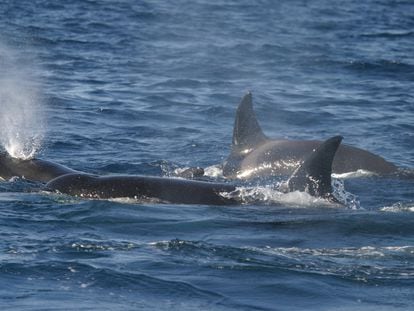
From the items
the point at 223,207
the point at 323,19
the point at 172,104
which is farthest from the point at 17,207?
the point at 323,19

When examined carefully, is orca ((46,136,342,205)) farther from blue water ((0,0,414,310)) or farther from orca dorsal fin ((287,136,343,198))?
blue water ((0,0,414,310))

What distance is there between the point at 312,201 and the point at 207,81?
15.1 metres

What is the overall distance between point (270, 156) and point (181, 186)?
4082 millimetres

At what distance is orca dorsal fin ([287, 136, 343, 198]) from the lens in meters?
12.5

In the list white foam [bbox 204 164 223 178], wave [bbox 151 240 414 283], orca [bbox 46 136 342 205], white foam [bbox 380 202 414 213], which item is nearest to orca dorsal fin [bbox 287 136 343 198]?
orca [bbox 46 136 342 205]

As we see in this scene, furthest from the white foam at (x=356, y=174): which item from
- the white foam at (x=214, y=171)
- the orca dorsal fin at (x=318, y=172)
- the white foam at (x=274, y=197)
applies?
the orca dorsal fin at (x=318, y=172)

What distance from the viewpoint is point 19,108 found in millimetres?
23609

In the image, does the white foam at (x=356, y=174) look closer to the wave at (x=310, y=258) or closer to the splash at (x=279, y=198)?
the splash at (x=279, y=198)

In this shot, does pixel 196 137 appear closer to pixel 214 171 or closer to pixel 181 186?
pixel 214 171

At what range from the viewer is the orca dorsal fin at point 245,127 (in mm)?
17516

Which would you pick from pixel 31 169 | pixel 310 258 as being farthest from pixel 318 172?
pixel 31 169

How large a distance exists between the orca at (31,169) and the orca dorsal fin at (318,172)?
127 inches

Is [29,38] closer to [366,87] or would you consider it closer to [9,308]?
[366,87]

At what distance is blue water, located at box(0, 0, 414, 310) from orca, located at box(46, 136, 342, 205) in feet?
0.89
